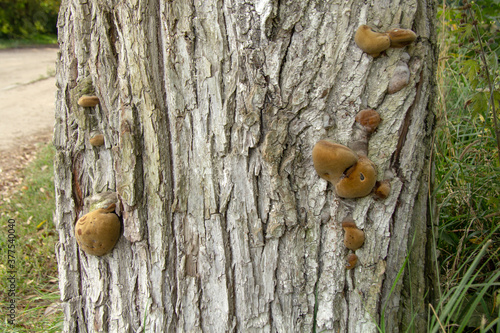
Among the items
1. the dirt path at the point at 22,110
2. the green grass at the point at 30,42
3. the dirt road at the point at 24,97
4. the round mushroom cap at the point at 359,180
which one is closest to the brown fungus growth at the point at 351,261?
the round mushroom cap at the point at 359,180

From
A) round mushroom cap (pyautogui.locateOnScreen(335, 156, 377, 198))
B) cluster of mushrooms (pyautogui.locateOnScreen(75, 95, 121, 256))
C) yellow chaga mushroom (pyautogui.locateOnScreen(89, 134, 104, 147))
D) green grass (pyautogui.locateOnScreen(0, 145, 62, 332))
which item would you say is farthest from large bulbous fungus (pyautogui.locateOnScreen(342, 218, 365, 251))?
green grass (pyautogui.locateOnScreen(0, 145, 62, 332))

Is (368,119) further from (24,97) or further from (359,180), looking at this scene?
(24,97)

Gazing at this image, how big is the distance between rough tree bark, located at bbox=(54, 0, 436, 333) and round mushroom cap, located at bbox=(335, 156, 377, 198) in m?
0.07

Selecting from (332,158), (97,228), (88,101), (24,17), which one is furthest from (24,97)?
(24,17)

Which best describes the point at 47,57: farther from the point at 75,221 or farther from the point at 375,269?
the point at 375,269

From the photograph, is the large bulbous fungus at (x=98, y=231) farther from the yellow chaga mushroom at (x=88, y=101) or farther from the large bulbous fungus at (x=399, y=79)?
the large bulbous fungus at (x=399, y=79)

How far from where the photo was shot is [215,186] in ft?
4.54

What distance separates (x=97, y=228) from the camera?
1.44 m

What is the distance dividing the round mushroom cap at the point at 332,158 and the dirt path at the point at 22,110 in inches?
180

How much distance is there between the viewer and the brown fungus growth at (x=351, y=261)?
1359mm

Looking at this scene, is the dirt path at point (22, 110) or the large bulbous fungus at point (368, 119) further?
the dirt path at point (22, 110)

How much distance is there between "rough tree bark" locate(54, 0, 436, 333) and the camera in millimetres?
1312

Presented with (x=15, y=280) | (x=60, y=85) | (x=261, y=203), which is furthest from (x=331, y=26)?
(x=15, y=280)

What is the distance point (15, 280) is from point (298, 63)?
2641mm
